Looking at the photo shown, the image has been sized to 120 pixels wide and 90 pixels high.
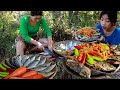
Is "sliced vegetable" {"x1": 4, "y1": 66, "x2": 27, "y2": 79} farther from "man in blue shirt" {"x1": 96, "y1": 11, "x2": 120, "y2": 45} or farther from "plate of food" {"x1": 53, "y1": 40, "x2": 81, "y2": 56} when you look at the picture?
"man in blue shirt" {"x1": 96, "y1": 11, "x2": 120, "y2": 45}

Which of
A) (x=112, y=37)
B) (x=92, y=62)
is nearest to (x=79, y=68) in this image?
(x=92, y=62)

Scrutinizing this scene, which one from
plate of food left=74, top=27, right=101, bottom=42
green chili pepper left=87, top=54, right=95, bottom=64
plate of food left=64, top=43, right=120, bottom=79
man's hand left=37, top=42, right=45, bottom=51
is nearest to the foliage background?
plate of food left=74, top=27, right=101, bottom=42

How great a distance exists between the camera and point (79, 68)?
2.66m

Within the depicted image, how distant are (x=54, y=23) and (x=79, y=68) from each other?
23.5 inches

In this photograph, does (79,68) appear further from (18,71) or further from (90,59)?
(18,71)

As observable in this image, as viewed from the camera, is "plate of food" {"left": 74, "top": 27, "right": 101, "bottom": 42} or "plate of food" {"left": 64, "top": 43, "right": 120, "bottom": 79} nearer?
"plate of food" {"left": 64, "top": 43, "right": 120, "bottom": 79}

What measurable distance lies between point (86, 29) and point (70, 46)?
235 mm

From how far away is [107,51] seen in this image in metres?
2.84

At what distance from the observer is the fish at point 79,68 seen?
264 centimetres

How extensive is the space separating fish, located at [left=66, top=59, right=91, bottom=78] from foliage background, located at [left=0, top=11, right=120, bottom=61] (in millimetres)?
443

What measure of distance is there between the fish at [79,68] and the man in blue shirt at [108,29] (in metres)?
0.54

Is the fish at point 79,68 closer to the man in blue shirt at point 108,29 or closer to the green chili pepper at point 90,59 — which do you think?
the green chili pepper at point 90,59

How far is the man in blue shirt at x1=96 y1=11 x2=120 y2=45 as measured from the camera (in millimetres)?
2971
